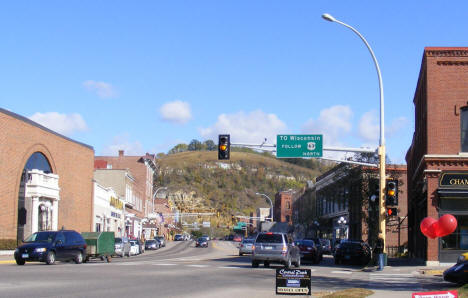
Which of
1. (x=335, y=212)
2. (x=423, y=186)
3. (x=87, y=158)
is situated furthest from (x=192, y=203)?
(x=423, y=186)

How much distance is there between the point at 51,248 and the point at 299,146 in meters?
13.2

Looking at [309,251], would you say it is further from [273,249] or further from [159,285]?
[159,285]

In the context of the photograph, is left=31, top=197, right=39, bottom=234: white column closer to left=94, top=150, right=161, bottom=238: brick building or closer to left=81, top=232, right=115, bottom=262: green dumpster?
left=81, top=232, right=115, bottom=262: green dumpster

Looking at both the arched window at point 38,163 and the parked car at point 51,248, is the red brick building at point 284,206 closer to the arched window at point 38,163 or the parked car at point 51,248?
the arched window at point 38,163

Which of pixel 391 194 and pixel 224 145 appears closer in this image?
pixel 391 194

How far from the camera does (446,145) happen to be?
1379 inches

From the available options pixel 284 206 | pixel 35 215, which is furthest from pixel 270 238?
pixel 284 206

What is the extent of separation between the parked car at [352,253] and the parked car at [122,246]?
57.6 ft

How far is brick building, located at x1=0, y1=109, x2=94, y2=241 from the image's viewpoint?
45.8 metres

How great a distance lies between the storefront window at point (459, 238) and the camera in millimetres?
34531

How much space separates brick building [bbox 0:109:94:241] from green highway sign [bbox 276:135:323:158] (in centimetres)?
2176

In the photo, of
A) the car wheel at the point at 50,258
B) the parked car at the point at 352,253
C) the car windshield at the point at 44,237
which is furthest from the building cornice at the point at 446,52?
the car wheel at the point at 50,258

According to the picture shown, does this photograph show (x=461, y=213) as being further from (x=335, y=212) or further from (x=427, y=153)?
(x=335, y=212)

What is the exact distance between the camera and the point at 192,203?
18725 cm
